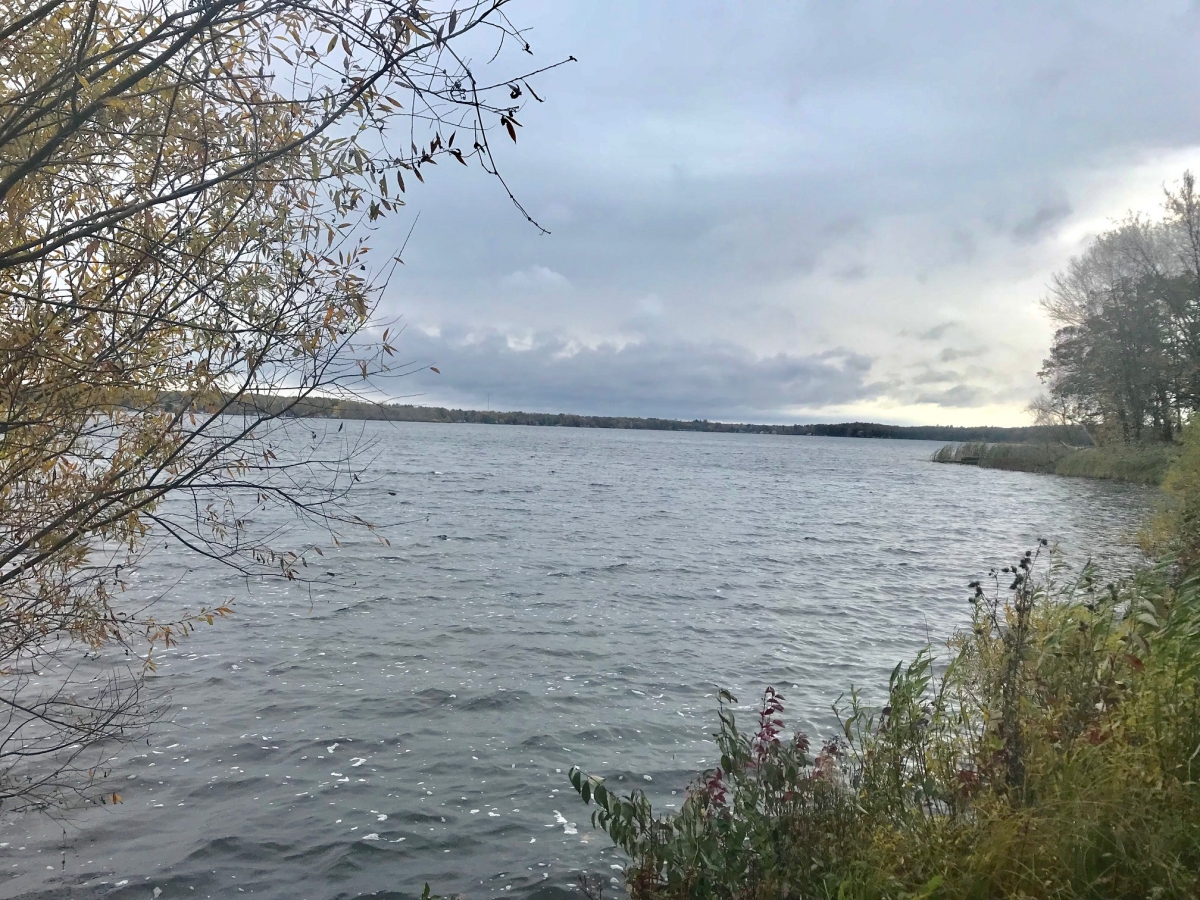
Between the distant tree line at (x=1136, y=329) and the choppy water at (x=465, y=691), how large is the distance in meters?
25.0

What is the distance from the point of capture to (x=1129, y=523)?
2728cm

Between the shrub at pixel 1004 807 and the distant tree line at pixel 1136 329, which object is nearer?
the shrub at pixel 1004 807

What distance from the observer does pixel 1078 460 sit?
54.7 metres

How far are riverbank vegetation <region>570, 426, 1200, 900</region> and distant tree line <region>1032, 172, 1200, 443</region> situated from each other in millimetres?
41368

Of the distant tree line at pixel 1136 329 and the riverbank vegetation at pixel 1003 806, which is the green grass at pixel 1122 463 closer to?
the distant tree line at pixel 1136 329

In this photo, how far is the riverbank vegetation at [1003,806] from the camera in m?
4.07

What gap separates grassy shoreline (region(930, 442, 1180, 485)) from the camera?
147 ft

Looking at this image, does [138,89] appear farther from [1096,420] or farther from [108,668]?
[1096,420]

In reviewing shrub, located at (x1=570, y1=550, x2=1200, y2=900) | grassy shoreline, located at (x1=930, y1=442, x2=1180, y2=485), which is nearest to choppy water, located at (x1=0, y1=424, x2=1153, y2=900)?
shrub, located at (x1=570, y1=550, x2=1200, y2=900)

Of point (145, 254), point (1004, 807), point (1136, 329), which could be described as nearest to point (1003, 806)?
point (1004, 807)

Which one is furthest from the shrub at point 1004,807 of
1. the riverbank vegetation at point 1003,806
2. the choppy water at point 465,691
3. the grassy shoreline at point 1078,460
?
the grassy shoreline at point 1078,460

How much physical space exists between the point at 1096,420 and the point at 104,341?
2539 inches

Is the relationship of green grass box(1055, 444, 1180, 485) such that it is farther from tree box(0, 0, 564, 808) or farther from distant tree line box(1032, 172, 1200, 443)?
tree box(0, 0, 564, 808)

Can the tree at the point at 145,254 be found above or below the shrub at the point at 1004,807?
above
